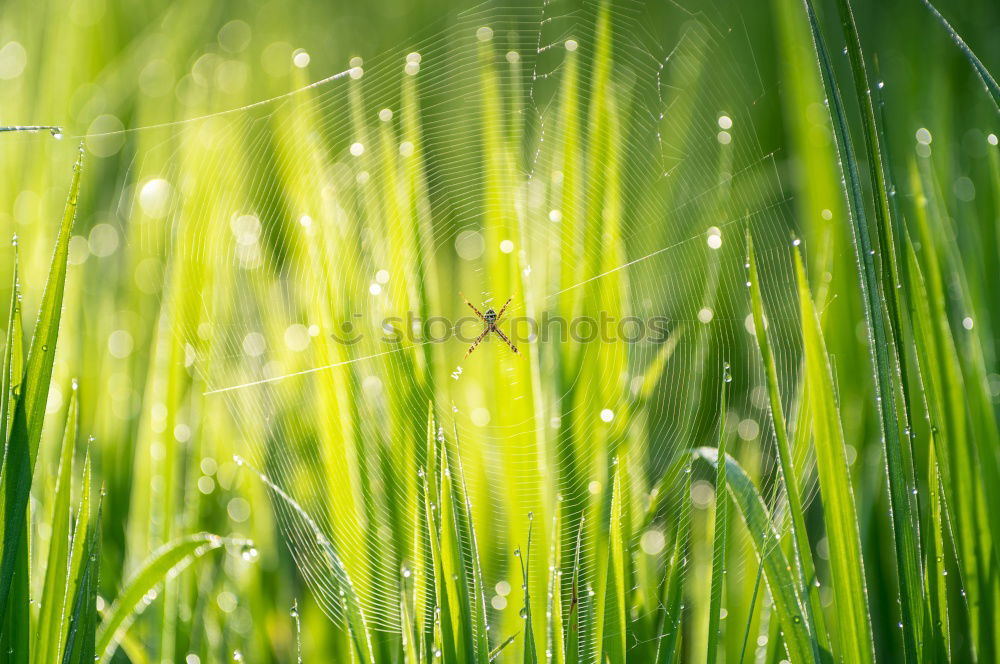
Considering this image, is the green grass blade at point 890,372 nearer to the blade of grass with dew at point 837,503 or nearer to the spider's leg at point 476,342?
the blade of grass with dew at point 837,503

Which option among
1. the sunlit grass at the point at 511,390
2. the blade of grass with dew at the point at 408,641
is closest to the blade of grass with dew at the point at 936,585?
the sunlit grass at the point at 511,390

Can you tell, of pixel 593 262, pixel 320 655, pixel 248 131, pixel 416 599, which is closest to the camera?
pixel 416 599

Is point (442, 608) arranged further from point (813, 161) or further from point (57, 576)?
point (813, 161)

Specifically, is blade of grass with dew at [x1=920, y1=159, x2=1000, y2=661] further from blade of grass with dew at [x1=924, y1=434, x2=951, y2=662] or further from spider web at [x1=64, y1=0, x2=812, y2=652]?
spider web at [x1=64, y1=0, x2=812, y2=652]

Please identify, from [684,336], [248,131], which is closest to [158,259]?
[248,131]

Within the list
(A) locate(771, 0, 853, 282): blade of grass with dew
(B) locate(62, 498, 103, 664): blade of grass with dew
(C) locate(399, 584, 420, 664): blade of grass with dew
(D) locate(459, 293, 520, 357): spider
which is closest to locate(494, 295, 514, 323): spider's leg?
(D) locate(459, 293, 520, 357): spider

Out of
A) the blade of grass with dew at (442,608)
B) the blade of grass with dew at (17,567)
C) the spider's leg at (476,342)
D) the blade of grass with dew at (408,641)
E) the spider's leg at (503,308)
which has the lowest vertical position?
the blade of grass with dew at (408,641)

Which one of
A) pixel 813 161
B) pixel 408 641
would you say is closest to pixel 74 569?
pixel 408 641

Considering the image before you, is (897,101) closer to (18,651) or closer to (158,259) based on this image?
(158,259)
